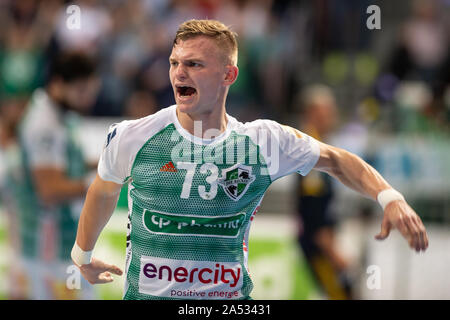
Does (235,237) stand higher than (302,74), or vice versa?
(302,74)

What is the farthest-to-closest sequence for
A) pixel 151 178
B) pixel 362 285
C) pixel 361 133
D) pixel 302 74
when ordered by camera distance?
pixel 302 74 → pixel 361 133 → pixel 362 285 → pixel 151 178

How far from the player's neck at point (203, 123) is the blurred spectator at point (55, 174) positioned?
2.67 metres

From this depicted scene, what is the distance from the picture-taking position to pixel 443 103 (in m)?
8.28

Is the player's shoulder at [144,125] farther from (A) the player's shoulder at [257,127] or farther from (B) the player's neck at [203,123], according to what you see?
(A) the player's shoulder at [257,127]

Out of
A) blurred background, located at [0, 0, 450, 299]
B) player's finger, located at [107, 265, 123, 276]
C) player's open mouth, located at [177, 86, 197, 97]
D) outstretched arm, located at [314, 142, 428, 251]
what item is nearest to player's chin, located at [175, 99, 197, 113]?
player's open mouth, located at [177, 86, 197, 97]

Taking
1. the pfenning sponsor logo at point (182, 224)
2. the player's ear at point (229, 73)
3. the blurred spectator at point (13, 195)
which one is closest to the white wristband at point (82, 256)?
the pfenning sponsor logo at point (182, 224)

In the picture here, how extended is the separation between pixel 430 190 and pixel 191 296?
17.4 ft

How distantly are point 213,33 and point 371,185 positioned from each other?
1192mm

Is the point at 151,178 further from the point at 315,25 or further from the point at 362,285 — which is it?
the point at 315,25

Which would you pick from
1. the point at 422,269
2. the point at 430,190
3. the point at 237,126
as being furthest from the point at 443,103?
the point at 237,126

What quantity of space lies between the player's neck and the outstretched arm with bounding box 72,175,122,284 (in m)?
0.53

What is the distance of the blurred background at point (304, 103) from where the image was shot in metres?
7.49

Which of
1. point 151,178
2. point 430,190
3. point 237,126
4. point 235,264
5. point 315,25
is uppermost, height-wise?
point 315,25

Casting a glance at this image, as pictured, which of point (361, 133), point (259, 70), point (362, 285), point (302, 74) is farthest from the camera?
point (302, 74)
